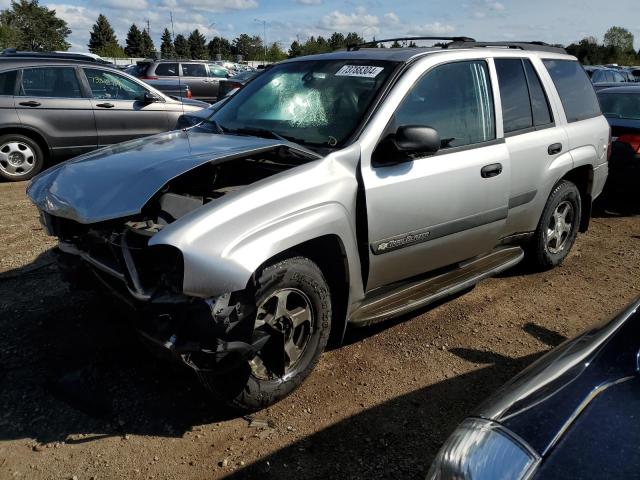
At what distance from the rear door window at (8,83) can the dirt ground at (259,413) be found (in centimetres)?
432

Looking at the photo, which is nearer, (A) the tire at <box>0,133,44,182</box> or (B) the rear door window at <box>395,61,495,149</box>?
(B) the rear door window at <box>395,61,495,149</box>

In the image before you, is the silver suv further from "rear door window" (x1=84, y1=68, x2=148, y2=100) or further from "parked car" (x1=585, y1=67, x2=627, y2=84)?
"parked car" (x1=585, y1=67, x2=627, y2=84)

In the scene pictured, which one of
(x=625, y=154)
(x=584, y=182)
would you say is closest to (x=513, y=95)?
(x=584, y=182)

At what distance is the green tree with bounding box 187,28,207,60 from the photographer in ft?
274

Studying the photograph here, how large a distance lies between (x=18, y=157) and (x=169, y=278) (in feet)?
21.9

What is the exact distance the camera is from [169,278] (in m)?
2.64

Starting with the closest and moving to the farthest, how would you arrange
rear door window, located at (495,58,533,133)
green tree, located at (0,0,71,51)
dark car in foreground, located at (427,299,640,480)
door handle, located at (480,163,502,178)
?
dark car in foreground, located at (427,299,640,480)
door handle, located at (480,163,502,178)
rear door window, located at (495,58,533,133)
green tree, located at (0,0,71,51)

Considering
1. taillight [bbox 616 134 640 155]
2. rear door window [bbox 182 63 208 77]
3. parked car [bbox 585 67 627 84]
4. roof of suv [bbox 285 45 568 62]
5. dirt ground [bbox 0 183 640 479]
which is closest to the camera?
dirt ground [bbox 0 183 640 479]

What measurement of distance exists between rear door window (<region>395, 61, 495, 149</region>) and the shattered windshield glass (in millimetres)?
250

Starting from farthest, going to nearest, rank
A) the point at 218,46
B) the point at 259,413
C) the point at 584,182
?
the point at 218,46 → the point at 584,182 → the point at 259,413

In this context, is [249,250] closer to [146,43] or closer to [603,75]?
[603,75]

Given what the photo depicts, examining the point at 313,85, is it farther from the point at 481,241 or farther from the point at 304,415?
the point at 304,415

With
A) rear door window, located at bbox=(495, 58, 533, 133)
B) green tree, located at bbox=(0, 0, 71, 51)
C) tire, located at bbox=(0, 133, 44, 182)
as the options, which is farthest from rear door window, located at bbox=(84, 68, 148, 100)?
green tree, located at bbox=(0, 0, 71, 51)

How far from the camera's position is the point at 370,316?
330cm
